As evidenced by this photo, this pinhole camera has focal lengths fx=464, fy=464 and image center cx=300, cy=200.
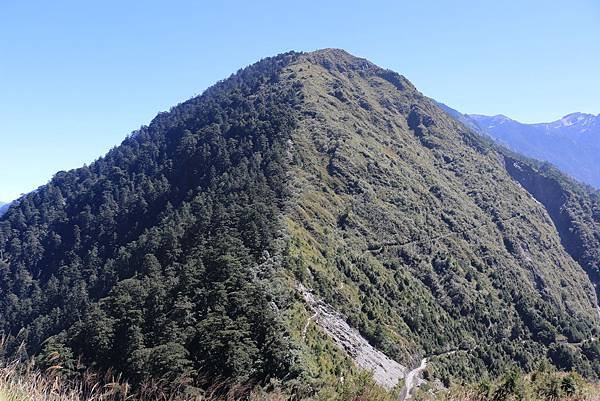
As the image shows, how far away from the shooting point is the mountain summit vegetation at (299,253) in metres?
51.6

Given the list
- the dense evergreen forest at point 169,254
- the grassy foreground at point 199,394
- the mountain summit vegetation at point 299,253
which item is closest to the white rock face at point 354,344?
the mountain summit vegetation at point 299,253

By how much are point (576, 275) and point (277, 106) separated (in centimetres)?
10630

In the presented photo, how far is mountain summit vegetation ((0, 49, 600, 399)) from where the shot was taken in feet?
169

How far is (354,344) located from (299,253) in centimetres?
1600

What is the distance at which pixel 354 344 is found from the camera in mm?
61656

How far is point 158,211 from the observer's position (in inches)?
4919

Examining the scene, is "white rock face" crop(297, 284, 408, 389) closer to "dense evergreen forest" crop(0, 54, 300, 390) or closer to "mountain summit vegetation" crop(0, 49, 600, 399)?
"mountain summit vegetation" crop(0, 49, 600, 399)

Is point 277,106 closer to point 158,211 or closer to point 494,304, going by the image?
point 158,211

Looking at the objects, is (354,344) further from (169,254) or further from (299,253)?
(169,254)

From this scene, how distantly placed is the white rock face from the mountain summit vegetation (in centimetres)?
236

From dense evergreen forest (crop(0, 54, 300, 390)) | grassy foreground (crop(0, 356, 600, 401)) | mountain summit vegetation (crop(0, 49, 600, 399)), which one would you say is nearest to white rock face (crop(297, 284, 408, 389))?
mountain summit vegetation (crop(0, 49, 600, 399))

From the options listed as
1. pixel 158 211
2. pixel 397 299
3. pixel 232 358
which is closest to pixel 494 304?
pixel 397 299

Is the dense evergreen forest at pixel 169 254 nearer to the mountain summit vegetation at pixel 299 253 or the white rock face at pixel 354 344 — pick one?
the mountain summit vegetation at pixel 299 253

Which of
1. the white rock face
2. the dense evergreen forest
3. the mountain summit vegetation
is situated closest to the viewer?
the dense evergreen forest
